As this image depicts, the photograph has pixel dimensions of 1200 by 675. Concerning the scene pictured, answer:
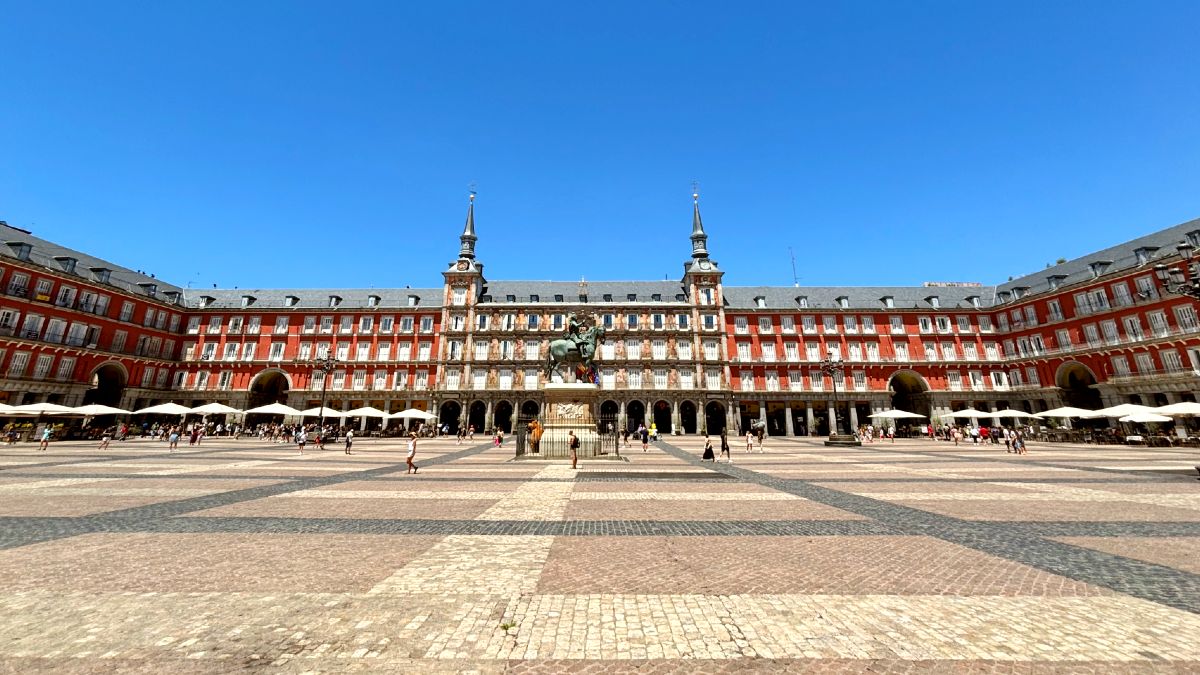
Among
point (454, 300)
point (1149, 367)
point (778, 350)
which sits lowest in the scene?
point (1149, 367)

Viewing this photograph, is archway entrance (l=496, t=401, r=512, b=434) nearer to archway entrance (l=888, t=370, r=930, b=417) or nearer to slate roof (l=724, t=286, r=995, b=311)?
slate roof (l=724, t=286, r=995, b=311)

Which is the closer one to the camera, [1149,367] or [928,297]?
[1149,367]

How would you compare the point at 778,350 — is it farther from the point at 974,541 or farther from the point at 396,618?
the point at 396,618

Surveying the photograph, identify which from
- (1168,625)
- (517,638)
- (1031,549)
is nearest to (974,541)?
(1031,549)

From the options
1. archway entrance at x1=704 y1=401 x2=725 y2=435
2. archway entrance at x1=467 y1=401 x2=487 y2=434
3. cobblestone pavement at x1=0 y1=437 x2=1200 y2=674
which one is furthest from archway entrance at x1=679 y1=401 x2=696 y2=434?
cobblestone pavement at x1=0 y1=437 x2=1200 y2=674

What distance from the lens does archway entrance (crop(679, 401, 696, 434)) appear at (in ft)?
149

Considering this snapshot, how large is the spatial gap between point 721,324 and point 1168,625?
43948 mm

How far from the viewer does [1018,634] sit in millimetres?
3693

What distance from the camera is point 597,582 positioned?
494 centimetres

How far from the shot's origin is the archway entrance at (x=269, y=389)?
4553 centimetres

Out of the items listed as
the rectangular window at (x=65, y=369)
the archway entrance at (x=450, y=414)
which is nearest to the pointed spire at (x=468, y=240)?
the archway entrance at (x=450, y=414)

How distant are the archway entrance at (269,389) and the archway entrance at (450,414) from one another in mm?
15568

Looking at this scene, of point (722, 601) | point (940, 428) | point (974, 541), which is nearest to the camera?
point (722, 601)

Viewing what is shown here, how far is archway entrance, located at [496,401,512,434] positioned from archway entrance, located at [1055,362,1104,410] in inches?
1902
